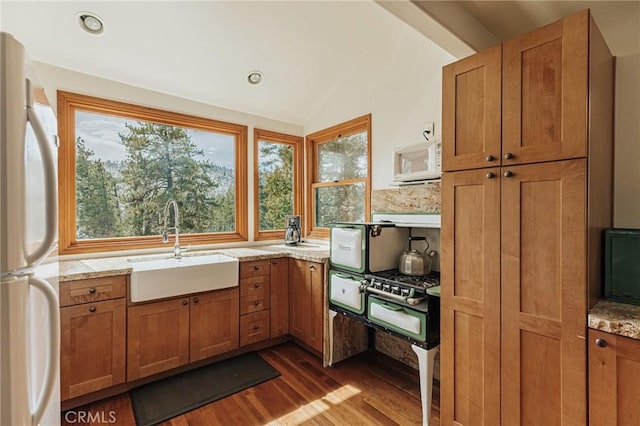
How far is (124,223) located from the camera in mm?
2773

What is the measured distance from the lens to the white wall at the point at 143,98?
2395mm

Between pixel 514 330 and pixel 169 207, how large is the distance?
2.96m

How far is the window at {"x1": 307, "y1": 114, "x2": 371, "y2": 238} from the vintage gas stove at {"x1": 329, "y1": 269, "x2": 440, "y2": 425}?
2.94 feet

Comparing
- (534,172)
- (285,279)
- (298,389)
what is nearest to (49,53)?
(285,279)

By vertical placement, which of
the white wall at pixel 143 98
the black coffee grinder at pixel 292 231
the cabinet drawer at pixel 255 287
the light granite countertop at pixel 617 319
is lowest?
the cabinet drawer at pixel 255 287

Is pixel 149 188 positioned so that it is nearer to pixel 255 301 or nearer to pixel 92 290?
pixel 92 290

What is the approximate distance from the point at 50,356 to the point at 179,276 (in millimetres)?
1495

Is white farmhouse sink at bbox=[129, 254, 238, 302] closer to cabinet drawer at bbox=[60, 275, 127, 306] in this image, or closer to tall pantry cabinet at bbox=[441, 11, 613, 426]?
cabinet drawer at bbox=[60, 275, 127, 306]

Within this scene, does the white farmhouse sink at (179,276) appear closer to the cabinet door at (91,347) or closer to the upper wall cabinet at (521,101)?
the cabinet door at (91,347)

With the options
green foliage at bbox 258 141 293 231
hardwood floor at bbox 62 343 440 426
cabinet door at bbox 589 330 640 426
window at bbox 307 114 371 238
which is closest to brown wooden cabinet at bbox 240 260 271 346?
hardwood floor at bbox 62 343 440 426

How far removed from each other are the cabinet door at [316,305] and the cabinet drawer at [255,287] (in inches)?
17.6

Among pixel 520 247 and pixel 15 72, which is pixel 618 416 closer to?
pixel 520 247

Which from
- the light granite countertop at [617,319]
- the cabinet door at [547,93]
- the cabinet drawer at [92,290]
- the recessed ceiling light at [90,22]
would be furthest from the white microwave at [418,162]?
the recessed ceiling light at [90,22]

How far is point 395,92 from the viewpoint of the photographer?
2.74 m
